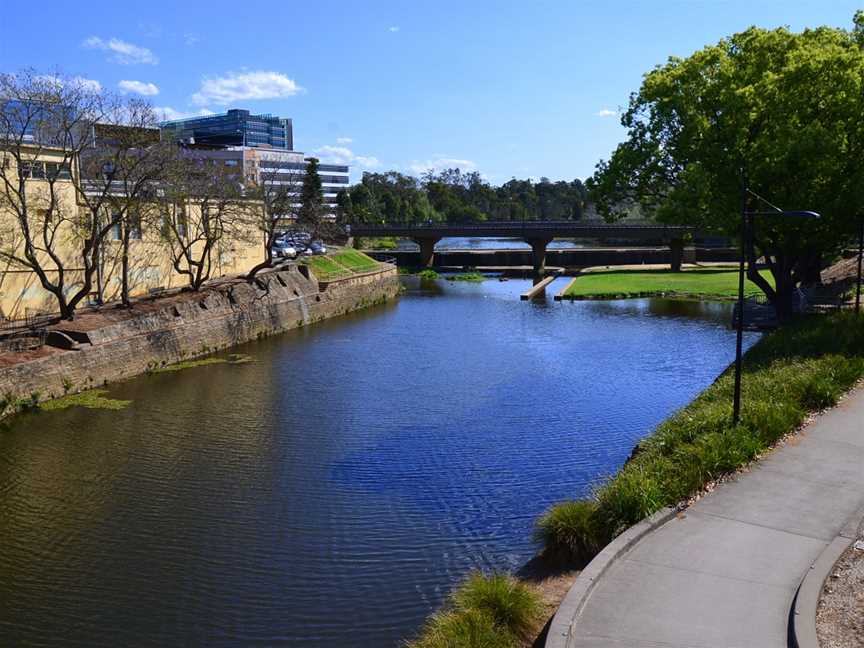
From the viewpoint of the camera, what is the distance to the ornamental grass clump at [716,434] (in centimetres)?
1338

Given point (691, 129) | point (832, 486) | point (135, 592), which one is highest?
A: point (691, 129)

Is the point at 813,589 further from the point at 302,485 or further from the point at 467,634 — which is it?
the point at 302,485

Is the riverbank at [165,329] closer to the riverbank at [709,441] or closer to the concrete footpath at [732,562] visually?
the riverbank at [709,441]

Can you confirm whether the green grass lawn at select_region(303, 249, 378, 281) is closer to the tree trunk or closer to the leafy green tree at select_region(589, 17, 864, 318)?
the tree trunk

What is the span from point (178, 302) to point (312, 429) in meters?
16.2

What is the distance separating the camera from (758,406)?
18.0 meters

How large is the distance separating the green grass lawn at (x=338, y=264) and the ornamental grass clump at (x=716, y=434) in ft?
111

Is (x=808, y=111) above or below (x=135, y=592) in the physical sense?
above

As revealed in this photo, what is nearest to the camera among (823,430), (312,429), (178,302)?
(823,430)

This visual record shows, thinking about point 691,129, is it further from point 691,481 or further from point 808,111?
point 691,481

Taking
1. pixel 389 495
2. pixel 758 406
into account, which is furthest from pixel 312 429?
pixel 758 406

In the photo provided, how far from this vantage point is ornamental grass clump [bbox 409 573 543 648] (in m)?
10.5

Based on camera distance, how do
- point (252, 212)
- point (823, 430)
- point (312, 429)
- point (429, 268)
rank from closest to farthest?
point (823, 430) → point (312, 429) → point (252, 212) → point (429, 268)

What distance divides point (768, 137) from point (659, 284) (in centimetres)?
3524
